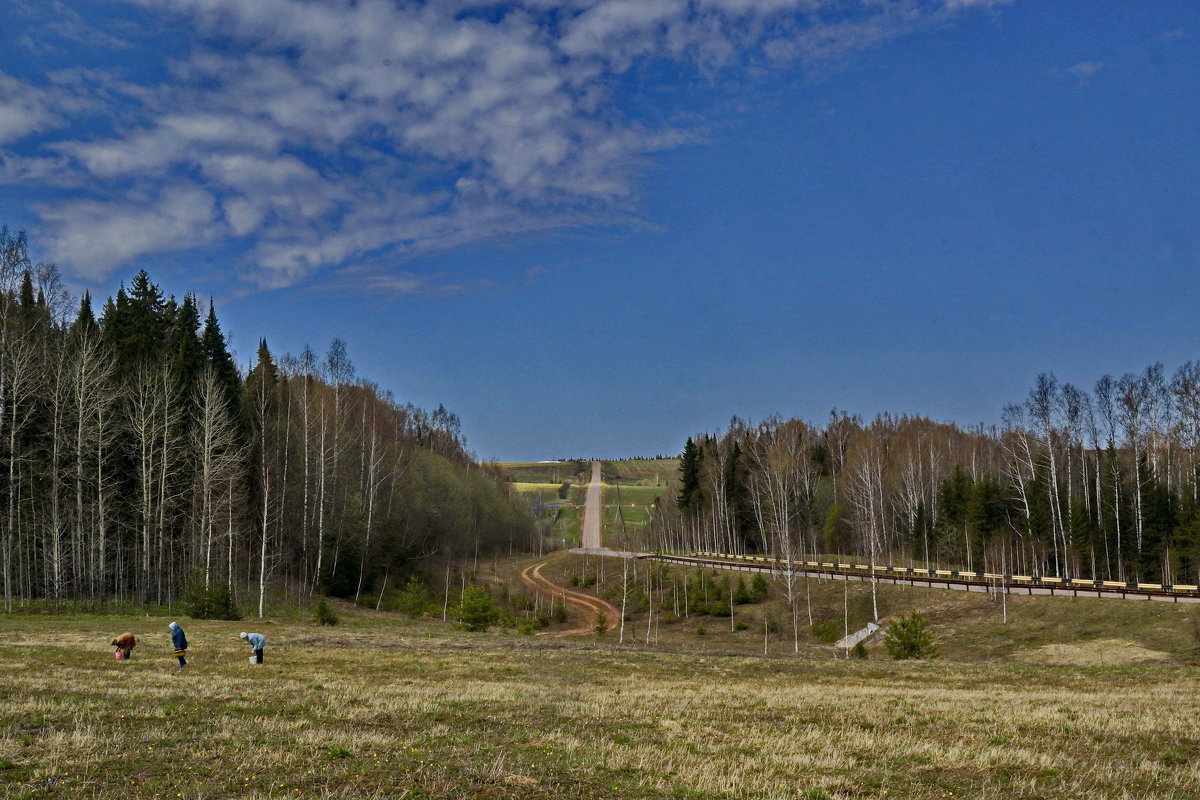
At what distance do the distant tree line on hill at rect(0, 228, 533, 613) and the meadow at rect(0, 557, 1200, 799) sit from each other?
17.2 metres

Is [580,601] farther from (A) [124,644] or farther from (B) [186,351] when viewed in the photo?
(A) [124,644]

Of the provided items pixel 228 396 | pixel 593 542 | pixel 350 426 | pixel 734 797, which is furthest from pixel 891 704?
pixel 593 542

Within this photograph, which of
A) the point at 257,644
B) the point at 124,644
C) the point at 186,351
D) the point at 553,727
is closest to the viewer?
the point at 553,727

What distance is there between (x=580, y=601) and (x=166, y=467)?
47.6 metres

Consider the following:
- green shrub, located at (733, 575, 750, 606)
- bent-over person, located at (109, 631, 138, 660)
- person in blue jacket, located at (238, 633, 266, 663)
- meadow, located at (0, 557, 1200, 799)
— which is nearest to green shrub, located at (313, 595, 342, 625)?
meadow, located at (0, 557, 1200, 799)

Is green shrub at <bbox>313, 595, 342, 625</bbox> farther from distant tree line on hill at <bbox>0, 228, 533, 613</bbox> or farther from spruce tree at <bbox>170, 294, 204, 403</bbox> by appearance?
spruce tree at <bbox>170, 294, 204, 403</bbox>

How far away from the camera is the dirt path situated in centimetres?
7206

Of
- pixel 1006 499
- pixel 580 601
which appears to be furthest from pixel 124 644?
pixel 1006 499

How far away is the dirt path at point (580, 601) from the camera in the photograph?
236ft

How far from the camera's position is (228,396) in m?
60.0

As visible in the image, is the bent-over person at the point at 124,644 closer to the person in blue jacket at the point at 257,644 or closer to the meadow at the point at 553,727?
the meadow at the point at 553,727

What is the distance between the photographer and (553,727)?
16.3 meters

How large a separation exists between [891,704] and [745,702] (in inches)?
158

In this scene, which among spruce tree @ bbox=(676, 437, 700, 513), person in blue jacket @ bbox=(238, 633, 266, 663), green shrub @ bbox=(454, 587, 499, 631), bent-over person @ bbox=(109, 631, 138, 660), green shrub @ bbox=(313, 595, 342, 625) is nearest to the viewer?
bent-over person @ bbox=(109, 631, 138, 660)
